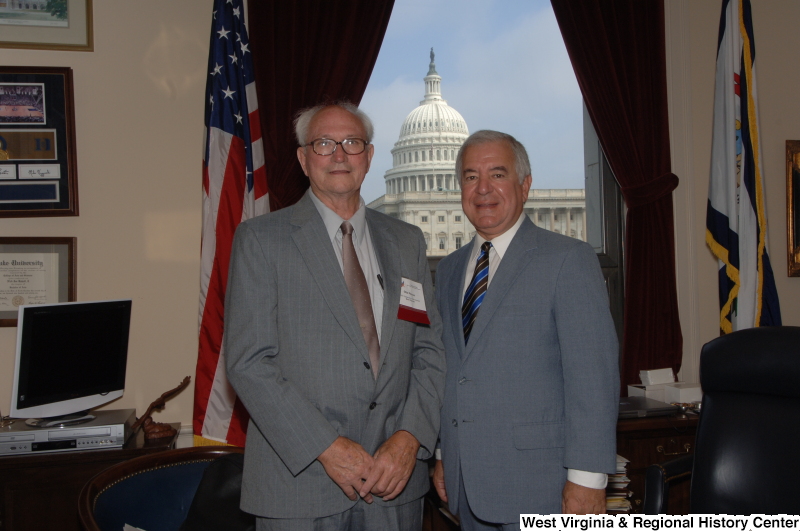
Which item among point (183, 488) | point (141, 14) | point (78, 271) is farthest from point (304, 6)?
point (183, 488)

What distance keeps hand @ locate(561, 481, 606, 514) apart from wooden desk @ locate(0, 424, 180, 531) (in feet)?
6.12

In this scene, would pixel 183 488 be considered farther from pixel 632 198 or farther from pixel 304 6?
pixel 632 198

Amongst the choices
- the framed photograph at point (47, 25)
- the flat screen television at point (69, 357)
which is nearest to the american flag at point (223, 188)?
the flat screen television at point (69, 357)

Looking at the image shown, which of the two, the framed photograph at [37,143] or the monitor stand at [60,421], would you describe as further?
the framed photograph at [37,143]

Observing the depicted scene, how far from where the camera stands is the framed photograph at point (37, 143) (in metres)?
3.01

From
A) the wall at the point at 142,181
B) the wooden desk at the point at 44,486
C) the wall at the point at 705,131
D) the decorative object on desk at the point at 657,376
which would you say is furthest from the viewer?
the wall at the point at 705,131

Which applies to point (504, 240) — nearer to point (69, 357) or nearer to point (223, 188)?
point (223, 188)

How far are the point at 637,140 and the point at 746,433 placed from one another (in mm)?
2022

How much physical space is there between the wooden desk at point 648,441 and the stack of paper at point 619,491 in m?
0.16

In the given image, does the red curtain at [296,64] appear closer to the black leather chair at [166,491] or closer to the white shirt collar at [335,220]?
the white shirt collar at [335,220]

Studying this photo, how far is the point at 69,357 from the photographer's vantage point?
2.75 metres

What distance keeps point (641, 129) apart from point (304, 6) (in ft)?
6.42

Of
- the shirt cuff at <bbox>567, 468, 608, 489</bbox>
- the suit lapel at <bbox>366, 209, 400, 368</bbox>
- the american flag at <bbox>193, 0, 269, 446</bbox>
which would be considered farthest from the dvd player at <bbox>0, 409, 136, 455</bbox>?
the shirt cuff at <bbox>567, 468, 608, 489</bbox>

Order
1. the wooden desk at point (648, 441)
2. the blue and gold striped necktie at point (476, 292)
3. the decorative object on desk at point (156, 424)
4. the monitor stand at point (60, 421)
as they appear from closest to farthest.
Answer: the blue and gold striped necktie at point (476, 292) → the monitor stand at point (60, 421) → the decorative object on desk at point (156, 424) → the wooden desk at point (648, 441)
